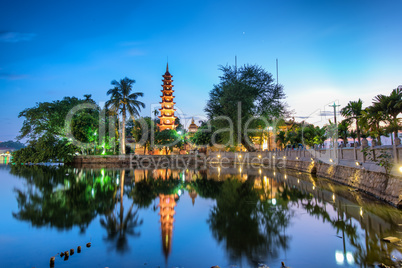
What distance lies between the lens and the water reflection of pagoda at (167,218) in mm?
7545

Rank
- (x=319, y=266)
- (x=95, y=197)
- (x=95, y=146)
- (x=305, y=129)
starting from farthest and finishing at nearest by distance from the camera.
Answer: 1. (x=305, y=129)
2. (x=95, y=146)
3. (x=95, y=197)
4. (x=319, y=266)

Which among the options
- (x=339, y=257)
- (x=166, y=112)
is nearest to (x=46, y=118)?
(x=166, y=112)

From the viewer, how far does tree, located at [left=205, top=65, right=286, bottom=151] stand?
3616 cm

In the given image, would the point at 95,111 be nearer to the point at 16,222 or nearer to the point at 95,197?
the point at 95,197

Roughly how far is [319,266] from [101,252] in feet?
16.0

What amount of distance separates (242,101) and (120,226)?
2873 cm

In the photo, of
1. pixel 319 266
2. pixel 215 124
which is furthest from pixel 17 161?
pixel 319 266

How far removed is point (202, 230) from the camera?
29.6ft

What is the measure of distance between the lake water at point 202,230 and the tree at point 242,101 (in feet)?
73.0

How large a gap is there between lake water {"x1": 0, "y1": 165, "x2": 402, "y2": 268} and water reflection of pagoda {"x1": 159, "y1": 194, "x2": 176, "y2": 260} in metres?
0.03

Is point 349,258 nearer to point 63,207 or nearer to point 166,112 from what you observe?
point 63,207

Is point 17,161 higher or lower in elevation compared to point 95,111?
lower

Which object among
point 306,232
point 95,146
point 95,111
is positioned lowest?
point 306,232

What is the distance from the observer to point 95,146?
161ft
